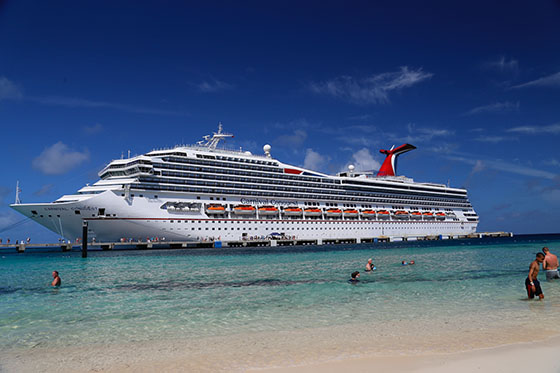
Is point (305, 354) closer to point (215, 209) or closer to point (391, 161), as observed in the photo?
point (215, 209)

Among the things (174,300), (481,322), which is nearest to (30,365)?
(174,300)

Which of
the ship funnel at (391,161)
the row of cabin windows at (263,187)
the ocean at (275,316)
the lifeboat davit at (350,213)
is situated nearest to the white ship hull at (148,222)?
the row of cabin windows at (263,187)

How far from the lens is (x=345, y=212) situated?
65875 millimetres

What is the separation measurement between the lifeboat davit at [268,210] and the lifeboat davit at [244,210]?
1491mm

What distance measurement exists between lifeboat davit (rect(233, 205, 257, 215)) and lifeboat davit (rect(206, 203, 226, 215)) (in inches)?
74.9

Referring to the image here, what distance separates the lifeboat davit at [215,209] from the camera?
49406mm

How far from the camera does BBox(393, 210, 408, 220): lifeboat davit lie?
241ft

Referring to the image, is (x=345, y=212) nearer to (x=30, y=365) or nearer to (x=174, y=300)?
(x=174, y=300)

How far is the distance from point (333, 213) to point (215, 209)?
22.6 m

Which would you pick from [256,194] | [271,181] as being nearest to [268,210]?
[256,194]

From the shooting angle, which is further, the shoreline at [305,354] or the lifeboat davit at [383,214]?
the lifeboat davit at [383,214]

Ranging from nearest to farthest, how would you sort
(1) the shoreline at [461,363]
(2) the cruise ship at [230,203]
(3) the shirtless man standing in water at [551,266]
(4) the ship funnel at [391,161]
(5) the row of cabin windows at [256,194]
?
(1) the shoreline at [461,363], (3) the shirtless man standing in water at [551,266], (2) the cruise ship at [230,203], (5) the row of cabin windows at [256,194], (4) the ship funnel at [391,161]

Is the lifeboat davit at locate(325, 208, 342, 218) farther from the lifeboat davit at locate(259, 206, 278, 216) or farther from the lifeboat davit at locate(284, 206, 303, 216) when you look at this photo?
the lifeboat davit at locate(259, 206, 278, 216)

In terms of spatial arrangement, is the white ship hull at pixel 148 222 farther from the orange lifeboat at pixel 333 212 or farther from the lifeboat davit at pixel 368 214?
the lifeboat davit at pixel 368 214
